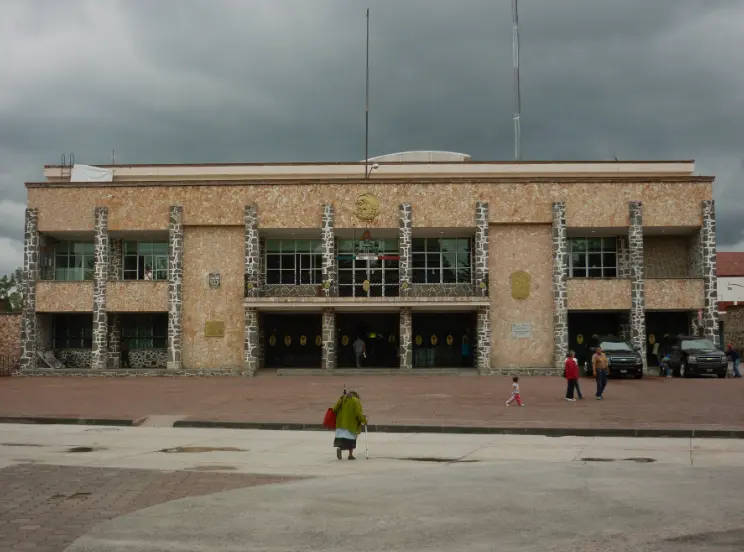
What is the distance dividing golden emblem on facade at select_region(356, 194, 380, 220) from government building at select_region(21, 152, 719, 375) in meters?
0.06

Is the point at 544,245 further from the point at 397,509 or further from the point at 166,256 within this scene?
the point at 397,509

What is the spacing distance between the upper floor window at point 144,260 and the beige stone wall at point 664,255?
2678 cm

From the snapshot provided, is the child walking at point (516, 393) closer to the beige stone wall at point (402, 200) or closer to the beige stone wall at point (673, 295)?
the beige stone wall at point (402, 200)

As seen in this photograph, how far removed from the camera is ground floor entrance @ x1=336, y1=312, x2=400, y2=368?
147 feet

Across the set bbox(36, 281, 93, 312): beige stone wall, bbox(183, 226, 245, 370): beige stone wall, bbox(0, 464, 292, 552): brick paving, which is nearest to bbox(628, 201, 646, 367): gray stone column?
bbox(183, 226, 245, 370): beige stone wall

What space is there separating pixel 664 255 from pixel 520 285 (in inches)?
359

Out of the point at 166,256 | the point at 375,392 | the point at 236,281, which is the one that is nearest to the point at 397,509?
the point at 375,392

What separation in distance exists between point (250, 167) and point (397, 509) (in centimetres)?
4241

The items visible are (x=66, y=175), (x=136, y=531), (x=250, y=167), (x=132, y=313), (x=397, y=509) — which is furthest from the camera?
(x=66, y=175)

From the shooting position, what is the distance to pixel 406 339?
40.8 m

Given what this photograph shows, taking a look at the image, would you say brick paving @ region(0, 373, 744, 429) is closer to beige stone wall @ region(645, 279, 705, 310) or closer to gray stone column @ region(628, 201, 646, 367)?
gray stone column @ region(628, 201, 646, 367)

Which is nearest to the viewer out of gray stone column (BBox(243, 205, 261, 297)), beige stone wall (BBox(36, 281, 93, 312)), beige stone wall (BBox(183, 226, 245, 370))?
gray stone column (BBox(243, 205, 261, 297))

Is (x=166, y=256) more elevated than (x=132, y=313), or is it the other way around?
(x=166, y=256)

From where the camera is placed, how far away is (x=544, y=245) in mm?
41344
